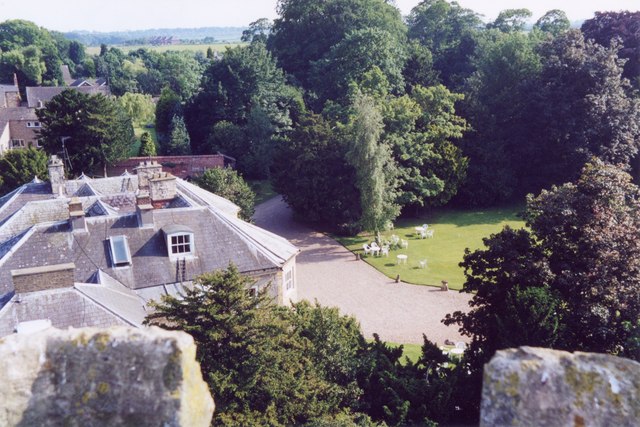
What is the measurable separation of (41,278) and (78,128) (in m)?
40.0

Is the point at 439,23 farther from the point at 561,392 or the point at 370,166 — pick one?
the point at 561,392

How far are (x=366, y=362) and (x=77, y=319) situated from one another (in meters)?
10.6

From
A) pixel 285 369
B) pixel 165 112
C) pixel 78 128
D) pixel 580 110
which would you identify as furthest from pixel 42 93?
pixel 285 369

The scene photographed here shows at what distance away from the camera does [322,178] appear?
4806 cm

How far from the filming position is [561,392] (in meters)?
4.90

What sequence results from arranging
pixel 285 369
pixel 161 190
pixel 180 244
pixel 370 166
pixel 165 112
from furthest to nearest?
Result: 1. pixel 165 112
2. pixel 370 166
3. pixel 161 190
4. pixel 180 244
5. pixel 285 369

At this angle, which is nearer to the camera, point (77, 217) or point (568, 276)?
point (568, 276)

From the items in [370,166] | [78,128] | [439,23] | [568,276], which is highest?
[439,23]

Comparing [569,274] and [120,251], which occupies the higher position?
[120,251]

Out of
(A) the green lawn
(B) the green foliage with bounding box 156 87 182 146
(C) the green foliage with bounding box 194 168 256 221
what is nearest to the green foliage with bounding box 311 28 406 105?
(A) the green lawn

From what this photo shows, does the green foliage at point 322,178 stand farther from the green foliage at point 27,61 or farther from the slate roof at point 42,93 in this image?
the green foliage at point 27,61

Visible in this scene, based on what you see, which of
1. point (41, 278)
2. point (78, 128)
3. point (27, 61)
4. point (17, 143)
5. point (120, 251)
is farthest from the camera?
point (27, 61)

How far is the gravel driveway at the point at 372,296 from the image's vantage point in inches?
1251

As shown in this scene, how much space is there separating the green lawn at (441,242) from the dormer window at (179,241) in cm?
1691
